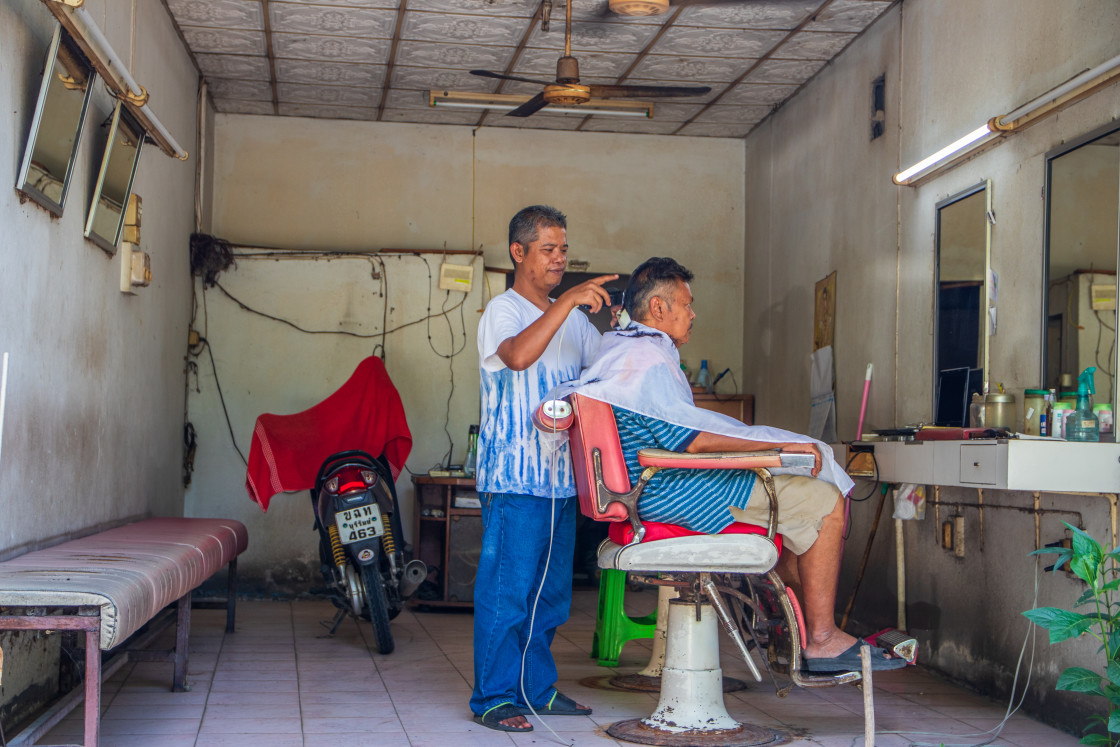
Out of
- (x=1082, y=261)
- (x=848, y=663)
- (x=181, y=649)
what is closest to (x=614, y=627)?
(x=848, y=663)

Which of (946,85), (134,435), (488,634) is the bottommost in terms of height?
(488,634)

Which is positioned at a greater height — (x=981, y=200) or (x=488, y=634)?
(x=981, y=200)

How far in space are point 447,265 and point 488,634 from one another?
398 centimetres

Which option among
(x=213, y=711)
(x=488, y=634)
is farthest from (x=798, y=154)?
(x=213, y=711)

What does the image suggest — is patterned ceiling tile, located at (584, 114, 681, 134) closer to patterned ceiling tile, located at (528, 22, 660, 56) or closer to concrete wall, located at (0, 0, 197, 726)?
patterned ceiling tile, located at (528, 22, 660, 56)

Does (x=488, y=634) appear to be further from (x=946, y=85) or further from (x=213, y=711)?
(x=946, y=85)

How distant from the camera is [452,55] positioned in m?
5.99

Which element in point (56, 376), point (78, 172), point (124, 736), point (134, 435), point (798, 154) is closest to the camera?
point (124, 736)

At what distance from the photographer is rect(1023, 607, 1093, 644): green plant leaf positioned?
2.90 metres

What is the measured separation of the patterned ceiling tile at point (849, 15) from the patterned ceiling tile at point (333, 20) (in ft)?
6.89

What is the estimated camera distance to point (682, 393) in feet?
10.7

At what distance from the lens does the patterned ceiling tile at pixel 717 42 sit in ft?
18.3

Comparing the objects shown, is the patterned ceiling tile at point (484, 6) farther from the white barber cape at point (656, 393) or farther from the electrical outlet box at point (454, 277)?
the white barber cape at point (656, 393)

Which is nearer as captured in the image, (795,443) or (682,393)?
(795,443)
